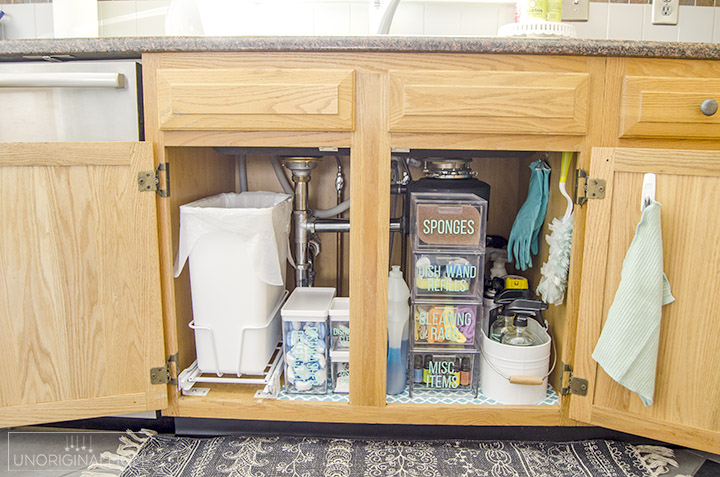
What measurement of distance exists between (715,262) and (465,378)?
593mm

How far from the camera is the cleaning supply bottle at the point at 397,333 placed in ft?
3.82

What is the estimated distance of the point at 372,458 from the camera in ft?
3.57

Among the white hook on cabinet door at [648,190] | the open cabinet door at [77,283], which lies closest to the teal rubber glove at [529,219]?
the white hook on cabinet door at [648,190]

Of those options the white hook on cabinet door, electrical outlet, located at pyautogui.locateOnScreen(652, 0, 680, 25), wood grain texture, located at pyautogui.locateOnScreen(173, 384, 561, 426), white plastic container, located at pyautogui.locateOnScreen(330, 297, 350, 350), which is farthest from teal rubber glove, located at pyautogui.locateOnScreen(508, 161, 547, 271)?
electrical outlet, located at pyautogui.locateOnScreen(652, 0, 680, 25)

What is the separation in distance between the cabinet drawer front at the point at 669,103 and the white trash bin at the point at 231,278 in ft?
2.73

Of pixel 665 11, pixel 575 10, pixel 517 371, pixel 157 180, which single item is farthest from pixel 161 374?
pixel 665 11

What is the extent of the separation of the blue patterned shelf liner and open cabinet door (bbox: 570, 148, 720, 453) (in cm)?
20

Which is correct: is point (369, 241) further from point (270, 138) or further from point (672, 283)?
point (672, 283)

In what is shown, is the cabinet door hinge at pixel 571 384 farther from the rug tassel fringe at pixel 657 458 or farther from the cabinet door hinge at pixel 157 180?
the cabinet door hinge at pixel 157 180

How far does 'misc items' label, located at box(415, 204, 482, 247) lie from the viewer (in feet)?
3.71

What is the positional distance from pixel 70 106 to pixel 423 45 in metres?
0.80

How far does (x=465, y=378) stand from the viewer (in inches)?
46.5

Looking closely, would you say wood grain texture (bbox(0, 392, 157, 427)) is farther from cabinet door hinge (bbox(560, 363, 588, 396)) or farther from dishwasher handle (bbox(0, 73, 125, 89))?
cabinet door hinge (bbox(560, 363, 588, 396))

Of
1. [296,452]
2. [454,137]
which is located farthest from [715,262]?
[296,452]
